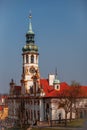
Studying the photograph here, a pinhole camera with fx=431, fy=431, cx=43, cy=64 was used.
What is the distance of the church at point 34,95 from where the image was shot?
805cm

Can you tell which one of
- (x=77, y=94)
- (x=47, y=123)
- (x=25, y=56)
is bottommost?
(x=47, y=123)

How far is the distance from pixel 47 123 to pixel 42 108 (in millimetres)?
810

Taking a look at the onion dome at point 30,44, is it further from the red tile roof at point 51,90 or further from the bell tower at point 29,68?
the red tile roof at point 51,90

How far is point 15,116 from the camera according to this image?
8312 millimetres

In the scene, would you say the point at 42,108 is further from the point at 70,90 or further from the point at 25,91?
the point at 70,90

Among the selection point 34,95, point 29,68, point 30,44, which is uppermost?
point 30,44

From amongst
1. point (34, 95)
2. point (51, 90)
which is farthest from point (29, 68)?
point (51, 90)

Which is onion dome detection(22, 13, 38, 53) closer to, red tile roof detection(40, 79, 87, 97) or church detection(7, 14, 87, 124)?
church detection(7, 14, 87, 124)

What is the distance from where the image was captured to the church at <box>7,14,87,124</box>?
26.4ft

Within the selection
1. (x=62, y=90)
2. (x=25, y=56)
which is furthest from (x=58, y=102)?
(x=25, y=56)

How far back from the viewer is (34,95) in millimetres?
8789

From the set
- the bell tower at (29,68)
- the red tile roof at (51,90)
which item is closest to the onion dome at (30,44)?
the bell tower at (29,68)

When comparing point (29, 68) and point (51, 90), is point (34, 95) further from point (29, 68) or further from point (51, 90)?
point (29, 68)

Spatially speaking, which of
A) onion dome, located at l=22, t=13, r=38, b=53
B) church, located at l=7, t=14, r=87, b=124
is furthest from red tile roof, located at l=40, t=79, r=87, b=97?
onion dome, located at l=22, t=13, r=38, b=53
